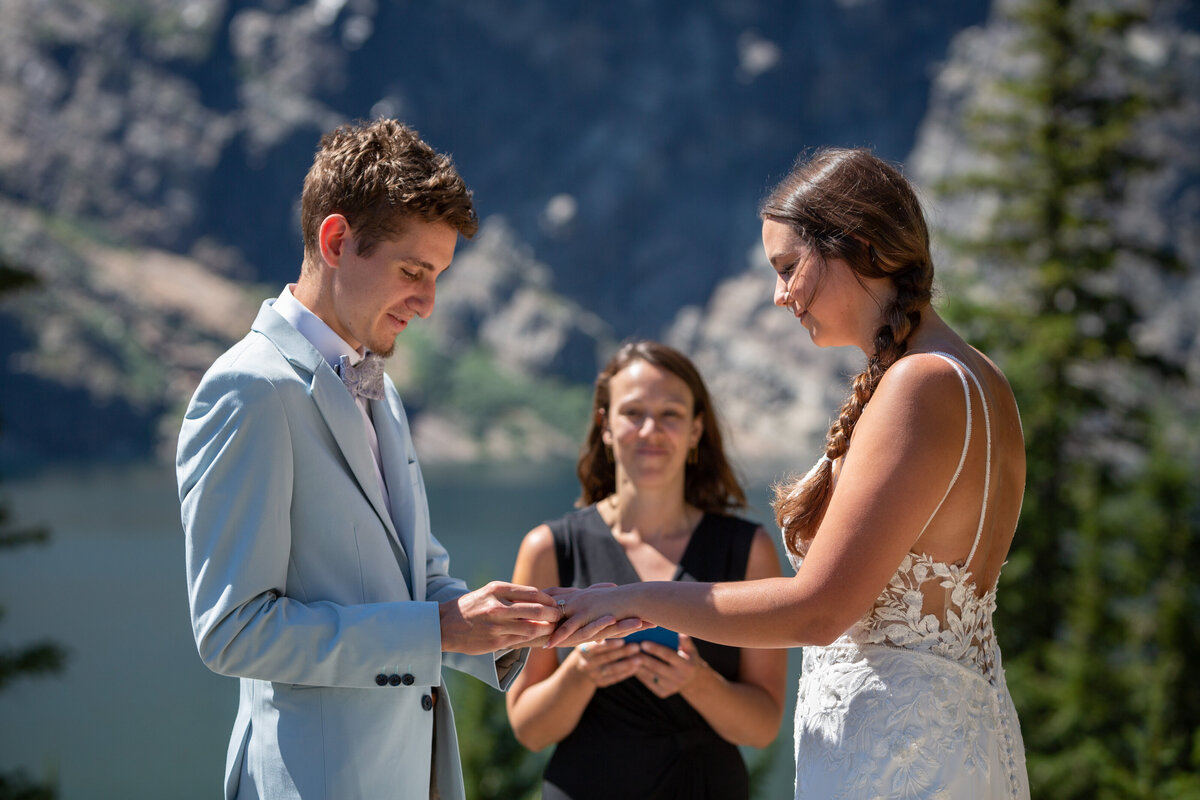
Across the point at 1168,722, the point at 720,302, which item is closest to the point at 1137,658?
the point at 1168,722

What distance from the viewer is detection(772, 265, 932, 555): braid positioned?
2.60 metres

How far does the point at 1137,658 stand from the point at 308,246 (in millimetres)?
17935

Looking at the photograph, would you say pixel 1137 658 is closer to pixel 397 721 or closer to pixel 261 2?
pixel 397 721

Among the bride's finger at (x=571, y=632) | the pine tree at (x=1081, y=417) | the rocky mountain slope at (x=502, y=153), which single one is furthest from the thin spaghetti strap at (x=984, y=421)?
the rocky mountain slope at (x=502, y=153)

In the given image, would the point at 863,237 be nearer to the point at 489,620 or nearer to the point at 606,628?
the point at 606,628

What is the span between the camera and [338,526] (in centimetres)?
254

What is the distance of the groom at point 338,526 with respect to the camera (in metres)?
2.36

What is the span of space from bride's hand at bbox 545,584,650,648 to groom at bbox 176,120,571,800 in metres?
0.09

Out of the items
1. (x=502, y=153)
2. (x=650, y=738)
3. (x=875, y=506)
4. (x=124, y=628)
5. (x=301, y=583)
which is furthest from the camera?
(x=502, y=153)

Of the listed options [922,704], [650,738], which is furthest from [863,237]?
[650,738]

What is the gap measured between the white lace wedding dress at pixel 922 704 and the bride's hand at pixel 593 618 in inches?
21.1

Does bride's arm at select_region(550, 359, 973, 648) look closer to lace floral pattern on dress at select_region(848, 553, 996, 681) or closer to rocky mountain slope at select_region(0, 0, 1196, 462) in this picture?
lace floral pattern on dress at select_region(848, 553, 996, 681)

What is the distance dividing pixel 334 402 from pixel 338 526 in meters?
0.29

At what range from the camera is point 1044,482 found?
17.5m
